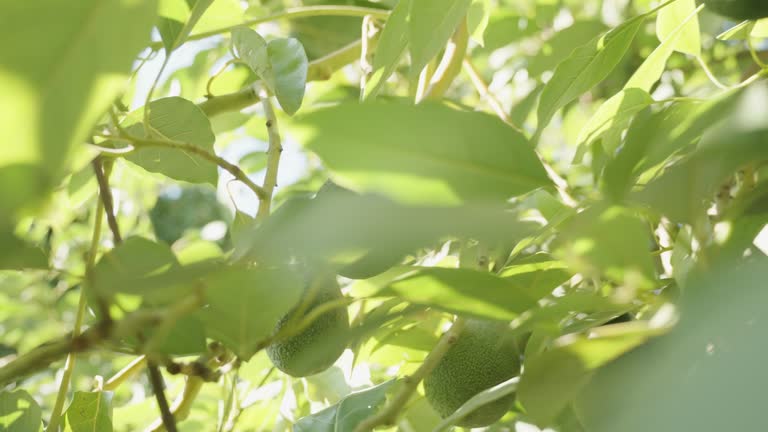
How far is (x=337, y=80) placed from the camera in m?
1.20

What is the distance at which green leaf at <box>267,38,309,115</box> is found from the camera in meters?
0.55

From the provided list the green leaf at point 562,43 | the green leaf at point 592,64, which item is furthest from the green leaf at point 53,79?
the green leaf at point 562,43

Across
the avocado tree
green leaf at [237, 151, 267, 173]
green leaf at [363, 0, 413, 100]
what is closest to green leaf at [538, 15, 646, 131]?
the avocado tree

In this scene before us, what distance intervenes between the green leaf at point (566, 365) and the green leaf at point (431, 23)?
0.23 metres

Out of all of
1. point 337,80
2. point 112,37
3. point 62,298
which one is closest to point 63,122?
point 112,37

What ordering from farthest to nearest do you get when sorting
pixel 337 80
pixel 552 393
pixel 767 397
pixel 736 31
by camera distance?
1. pixel 337 80
2. pixel 736 31
3. pixel 552 393
4. pixel 767 397

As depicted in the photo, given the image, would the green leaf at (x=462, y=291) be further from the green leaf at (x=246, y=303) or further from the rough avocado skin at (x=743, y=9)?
the rough avocado skin at (x=743, y=9)

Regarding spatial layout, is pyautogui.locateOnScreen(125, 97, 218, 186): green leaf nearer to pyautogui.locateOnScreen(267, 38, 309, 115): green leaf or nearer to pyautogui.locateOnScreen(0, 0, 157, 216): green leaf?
pyautogui.locateOnScreen(267, 38, 309, 115): green leaf

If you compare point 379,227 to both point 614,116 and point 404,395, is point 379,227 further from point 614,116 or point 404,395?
point 614,116

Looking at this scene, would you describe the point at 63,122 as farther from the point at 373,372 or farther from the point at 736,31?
the point at 373,372

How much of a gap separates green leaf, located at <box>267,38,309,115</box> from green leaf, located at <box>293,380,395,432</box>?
202mm

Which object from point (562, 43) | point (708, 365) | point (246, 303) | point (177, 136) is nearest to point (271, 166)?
point (177, 136)

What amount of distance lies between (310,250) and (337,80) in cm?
99

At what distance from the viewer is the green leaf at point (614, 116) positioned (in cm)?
51
